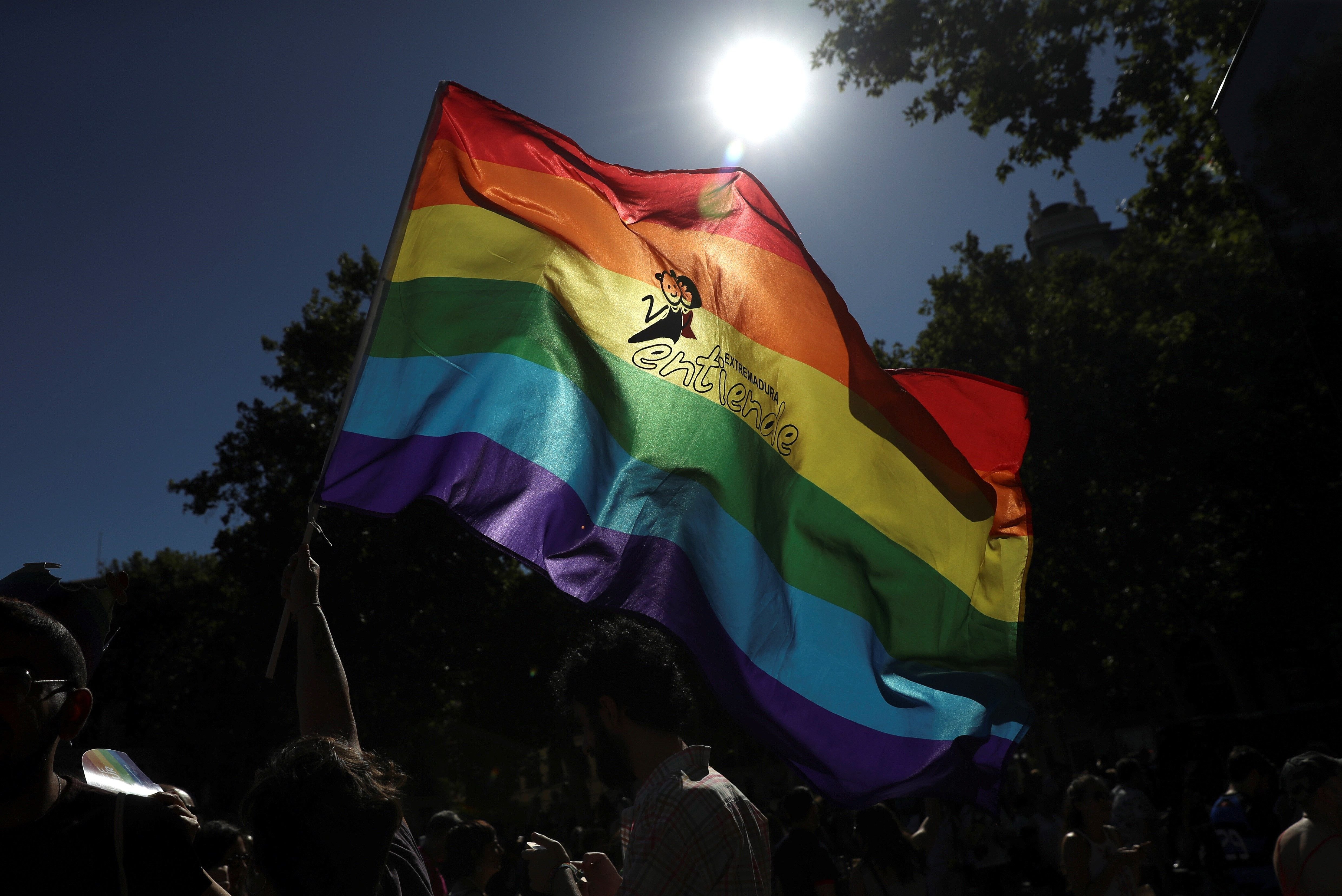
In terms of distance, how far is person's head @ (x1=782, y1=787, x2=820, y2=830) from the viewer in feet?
18.7

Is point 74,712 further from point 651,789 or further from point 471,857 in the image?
point 471,857

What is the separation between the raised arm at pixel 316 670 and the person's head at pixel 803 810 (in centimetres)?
378

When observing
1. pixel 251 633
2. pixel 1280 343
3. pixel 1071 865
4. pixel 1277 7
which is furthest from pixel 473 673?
pixel 1277 7

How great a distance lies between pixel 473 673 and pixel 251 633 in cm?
731


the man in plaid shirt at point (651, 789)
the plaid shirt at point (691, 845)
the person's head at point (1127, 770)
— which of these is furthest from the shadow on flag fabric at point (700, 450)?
the person's head at point (1127, 770)

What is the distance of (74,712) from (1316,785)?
16.3 ft

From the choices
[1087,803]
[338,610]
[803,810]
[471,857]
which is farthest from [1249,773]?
[338,610]

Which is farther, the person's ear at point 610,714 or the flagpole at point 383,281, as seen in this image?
the flagpole at point 383,281

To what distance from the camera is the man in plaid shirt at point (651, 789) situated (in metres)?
2.20

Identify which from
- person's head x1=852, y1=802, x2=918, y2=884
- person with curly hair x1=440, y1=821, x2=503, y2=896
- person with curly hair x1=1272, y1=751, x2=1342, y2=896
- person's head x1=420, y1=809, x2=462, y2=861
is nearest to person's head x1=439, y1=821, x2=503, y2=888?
person with curly hair x1=440, y1=821, x2=503, y2=896

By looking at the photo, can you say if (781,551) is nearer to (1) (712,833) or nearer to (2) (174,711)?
(1) (712,833)

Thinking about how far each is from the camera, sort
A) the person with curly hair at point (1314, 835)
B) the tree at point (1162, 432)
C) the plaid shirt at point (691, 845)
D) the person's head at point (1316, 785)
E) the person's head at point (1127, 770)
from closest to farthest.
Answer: the plaid shirt at point (691, 845), the person with curly hair at point (1314, 835), the person's head at point (1316, 785), the person's head at point (1127, 770), the tree at point (1162, 432)

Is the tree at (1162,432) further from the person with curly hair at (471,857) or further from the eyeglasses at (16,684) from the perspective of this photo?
the eyeglasses at (16,684)

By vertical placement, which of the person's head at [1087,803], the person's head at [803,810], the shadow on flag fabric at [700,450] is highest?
the shadow on flag fabric at [700,450]
